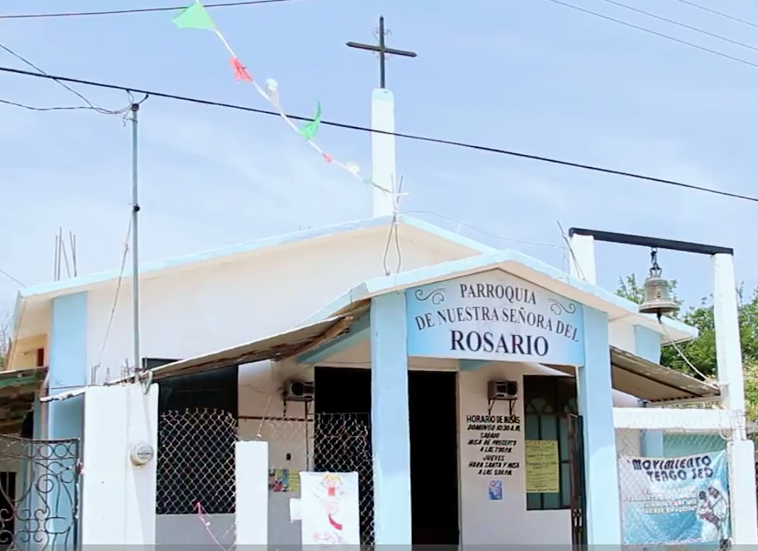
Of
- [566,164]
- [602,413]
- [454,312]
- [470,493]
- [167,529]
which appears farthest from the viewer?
[470,493]

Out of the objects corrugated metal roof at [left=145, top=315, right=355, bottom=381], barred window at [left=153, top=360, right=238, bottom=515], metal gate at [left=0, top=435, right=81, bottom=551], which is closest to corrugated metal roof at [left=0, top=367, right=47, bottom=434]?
metal gate at [left=0, top=435, right=81, bottom=551]

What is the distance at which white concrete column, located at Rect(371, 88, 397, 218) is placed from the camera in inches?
468

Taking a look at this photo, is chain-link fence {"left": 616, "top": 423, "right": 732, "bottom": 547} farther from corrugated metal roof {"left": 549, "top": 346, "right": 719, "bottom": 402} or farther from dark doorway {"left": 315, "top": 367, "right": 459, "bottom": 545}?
dark doorway {"left": 315, "top": 367, "right": 459, "bottom": 545}

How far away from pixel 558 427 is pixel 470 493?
1.50 meters

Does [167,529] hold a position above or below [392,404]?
below

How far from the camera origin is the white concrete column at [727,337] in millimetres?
11062

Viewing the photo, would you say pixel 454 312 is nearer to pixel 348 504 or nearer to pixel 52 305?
pixel 348 504

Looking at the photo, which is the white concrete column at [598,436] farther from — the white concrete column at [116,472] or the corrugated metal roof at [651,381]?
the white concrete column at [116,472]

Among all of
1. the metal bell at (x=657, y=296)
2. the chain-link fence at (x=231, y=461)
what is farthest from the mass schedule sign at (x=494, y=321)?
the chain-link fence at (x=231, y=461)

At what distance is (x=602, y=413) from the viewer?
9234 mm

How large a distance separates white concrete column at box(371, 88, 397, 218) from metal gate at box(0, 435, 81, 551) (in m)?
4.83

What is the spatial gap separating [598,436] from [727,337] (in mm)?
2852

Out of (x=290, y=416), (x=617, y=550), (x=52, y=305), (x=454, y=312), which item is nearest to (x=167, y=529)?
(x=290, y=416)

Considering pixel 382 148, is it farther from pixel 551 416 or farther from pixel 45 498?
pixel 45 498
